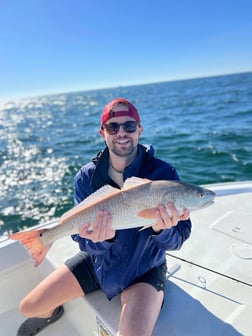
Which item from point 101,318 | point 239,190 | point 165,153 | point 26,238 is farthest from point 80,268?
point 165,153

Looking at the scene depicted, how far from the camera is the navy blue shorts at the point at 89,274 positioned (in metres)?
2.65

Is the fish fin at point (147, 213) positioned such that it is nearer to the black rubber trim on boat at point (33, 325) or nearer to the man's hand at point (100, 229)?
the man's hand at point (100, 229)

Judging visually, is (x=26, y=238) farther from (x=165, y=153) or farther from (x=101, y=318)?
(x=165, y=153)

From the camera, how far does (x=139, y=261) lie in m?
2.67

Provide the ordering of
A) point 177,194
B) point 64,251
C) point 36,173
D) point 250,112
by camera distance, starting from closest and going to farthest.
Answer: point 177,194, point 64,251, point 36,173, point 250,112

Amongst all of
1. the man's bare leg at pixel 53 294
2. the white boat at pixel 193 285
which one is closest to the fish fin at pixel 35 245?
the man's bare leg at pixel 53 294

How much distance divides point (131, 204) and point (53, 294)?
4.39ft

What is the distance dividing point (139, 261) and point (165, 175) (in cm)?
83

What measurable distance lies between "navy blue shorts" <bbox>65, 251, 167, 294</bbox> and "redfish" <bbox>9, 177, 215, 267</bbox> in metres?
0.60

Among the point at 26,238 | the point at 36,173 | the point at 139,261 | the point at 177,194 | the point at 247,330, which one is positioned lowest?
the point at 36,173

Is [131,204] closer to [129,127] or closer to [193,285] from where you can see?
[129,127]

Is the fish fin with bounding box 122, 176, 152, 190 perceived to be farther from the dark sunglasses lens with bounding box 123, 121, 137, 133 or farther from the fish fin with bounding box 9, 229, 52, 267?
the fish fin with bounding box 9, 229, 52, 267

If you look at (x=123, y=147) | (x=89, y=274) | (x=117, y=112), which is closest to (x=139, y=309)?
(x=89, y=274)

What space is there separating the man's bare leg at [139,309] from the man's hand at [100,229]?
55 centimetres
